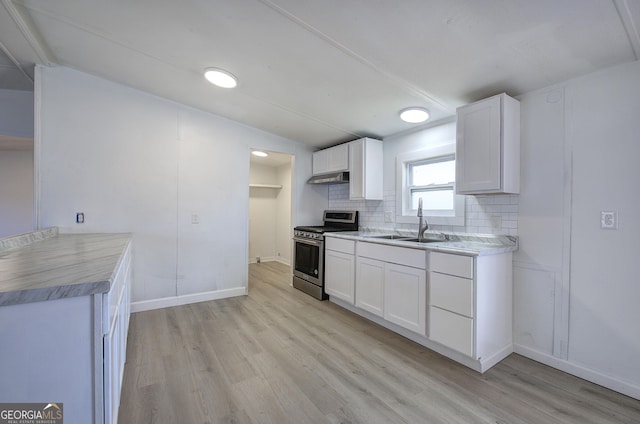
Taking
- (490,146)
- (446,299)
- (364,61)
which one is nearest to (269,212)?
(364,61)

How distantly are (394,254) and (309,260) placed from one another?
1567mm

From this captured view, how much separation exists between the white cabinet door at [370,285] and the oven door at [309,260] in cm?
74

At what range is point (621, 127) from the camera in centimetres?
186

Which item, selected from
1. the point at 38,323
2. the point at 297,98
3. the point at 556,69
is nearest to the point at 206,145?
the point at 297,98

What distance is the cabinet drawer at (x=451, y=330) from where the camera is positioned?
2.05m

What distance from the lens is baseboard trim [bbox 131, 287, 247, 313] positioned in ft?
10.5

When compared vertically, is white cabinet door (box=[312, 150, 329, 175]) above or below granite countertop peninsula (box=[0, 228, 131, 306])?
above

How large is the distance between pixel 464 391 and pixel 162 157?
3846 mm

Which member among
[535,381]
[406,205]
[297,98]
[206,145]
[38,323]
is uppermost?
[297,98]

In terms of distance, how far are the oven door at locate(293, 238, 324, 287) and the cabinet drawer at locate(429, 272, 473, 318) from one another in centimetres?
168

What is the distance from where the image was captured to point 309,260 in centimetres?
391

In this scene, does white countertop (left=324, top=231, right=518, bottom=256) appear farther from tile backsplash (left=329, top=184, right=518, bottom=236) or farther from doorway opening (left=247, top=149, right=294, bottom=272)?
doorway opening (left=247, top=149, right=294, bottom=272)

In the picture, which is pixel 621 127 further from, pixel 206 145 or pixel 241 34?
pixel 206 145

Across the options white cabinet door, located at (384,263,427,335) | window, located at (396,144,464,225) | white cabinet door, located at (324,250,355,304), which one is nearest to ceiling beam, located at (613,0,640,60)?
window, located at (396,144,464,225)
